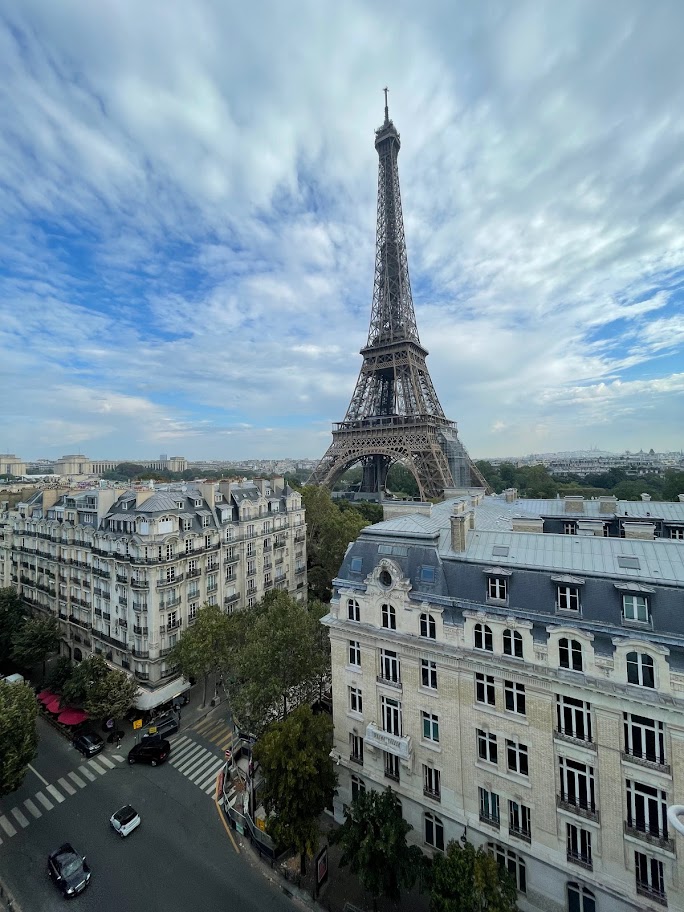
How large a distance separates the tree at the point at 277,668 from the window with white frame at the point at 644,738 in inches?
569

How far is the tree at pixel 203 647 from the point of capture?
86.2 feet

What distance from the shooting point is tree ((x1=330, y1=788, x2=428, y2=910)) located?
47.5ft

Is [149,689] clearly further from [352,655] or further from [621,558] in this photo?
[621,558]

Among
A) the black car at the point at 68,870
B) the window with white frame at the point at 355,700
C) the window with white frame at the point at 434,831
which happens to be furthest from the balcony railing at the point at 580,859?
the black car at the point at 68,870

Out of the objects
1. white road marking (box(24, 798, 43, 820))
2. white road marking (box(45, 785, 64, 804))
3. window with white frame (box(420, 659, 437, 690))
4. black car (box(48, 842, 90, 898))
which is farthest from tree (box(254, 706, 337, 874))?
white road marking (box(24, 798, 43, 820))

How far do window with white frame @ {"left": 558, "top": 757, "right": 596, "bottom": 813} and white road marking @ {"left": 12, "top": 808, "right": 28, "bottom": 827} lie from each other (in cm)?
2461

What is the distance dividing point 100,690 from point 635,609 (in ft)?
93.5

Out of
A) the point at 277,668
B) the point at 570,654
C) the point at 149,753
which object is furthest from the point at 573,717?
the point at 149,753

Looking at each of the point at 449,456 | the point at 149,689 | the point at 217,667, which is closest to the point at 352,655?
the point at 217,667

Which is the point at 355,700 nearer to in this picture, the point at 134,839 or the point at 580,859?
the point at 580,859

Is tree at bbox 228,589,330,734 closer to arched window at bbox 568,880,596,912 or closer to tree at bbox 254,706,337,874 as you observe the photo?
tree at bbox 254,706,337,874

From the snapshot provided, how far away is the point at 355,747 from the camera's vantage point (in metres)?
18.9

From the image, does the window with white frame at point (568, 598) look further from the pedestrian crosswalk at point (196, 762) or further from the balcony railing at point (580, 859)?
the pedestrian crosswalk at point (196, 762)

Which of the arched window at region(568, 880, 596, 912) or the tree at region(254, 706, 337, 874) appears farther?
the tree at region(254, 706, 337, 874)
